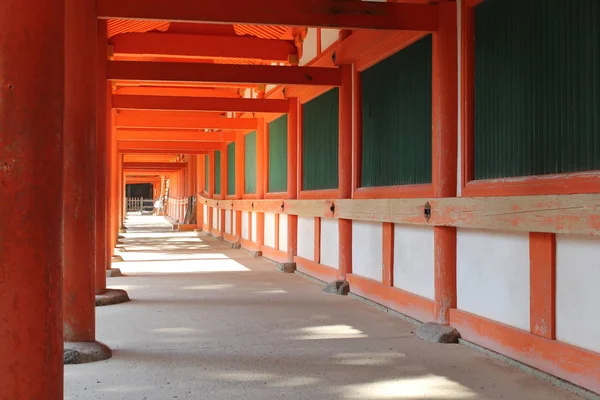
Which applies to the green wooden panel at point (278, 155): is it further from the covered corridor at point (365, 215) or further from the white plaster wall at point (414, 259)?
the white plaster wall at point (414, 259)

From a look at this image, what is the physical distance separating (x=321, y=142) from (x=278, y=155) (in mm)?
2761

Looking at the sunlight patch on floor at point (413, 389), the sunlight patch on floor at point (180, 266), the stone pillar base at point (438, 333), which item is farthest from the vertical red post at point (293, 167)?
the sunlight patch on floor at point (413, 389)

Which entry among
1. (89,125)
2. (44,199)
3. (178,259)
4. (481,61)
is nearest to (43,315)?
(44,199)

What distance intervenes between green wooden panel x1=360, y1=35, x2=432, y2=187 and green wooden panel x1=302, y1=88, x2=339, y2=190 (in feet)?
3.36

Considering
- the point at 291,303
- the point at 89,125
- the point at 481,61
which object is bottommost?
the point at 291,303

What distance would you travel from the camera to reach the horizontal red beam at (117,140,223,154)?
63.1 ft

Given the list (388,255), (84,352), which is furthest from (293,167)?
(84,352)

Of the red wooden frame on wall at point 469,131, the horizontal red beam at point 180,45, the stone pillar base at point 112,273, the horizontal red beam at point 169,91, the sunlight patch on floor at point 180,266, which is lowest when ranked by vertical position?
the sunlight patch on floor at point 180,266

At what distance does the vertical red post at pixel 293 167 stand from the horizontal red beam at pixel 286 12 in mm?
4989

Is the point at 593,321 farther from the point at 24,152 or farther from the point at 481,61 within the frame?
the point at 24,152

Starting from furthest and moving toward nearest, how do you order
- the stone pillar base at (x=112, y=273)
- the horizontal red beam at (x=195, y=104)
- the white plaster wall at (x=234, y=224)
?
1. the white plaster wall at (x=234, y=224)
2. the horizontal red beam at (x=195, y=104)
3. the stone pillar base at (x=112, y=273)

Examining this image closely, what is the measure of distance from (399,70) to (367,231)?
188 centimetres

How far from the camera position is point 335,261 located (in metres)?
8.90

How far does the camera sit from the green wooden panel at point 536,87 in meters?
4.04
